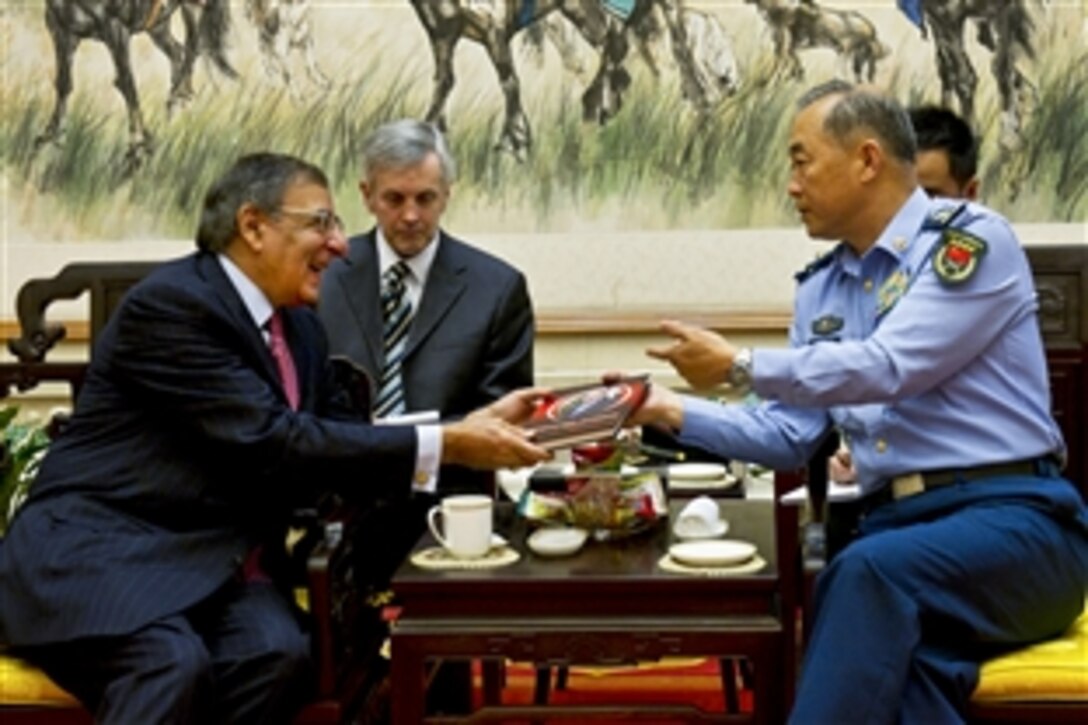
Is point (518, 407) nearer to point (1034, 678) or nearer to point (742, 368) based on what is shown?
point (742, 368)

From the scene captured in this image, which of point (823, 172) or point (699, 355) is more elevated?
point (823, 172)

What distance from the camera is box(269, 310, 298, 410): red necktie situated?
2.94m

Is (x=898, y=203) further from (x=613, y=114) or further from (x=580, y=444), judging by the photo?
(x=613, y=114)

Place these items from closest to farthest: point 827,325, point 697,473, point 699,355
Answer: point 699,355
point 827,325
point 697,473

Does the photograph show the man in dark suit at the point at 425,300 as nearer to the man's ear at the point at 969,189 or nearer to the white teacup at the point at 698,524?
the white teacup at the point at 698,524

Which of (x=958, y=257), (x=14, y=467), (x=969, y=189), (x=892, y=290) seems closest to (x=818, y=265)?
(x=892, y=290)

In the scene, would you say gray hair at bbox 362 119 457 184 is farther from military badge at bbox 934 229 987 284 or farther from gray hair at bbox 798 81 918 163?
military badge at bbox 934 229 987 284

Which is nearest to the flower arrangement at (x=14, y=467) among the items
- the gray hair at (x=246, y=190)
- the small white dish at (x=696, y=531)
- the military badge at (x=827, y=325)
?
the gray hair at (x=246, y=190)

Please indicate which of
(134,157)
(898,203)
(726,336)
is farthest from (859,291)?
(134,157)

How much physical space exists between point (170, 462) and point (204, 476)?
69mm

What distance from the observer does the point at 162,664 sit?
98.2 inches

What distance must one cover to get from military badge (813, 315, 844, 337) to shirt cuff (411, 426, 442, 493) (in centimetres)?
81

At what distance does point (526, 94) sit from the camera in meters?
4.96

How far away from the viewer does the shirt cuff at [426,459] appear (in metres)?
2.81
